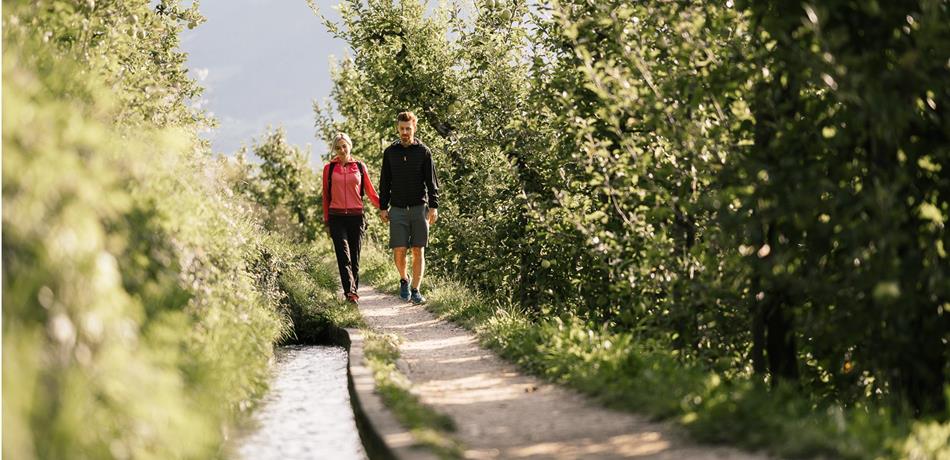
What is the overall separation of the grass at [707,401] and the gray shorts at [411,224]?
3216mm

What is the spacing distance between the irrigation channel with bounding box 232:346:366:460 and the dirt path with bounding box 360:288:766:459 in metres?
0.62

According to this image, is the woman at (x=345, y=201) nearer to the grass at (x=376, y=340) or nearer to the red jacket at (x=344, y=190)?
the red jacket at (x=344, y=190)

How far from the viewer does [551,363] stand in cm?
782

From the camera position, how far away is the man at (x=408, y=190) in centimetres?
1248

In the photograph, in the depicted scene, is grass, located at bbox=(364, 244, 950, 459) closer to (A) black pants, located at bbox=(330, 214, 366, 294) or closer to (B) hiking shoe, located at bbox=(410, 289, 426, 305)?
(A) black pants, located at bbox=(330, 214, 366, 294)

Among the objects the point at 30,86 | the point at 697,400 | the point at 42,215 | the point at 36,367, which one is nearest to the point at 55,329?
the point at 36,367

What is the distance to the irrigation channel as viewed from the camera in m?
6.11

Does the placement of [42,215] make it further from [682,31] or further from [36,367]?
[682,31]

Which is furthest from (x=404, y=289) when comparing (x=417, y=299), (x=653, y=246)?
(x=653, y=246)

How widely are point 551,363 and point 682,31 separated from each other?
280 cm

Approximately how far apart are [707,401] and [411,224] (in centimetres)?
745

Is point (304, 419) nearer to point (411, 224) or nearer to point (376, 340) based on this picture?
point (376, 340)

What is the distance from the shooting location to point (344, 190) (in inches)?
492

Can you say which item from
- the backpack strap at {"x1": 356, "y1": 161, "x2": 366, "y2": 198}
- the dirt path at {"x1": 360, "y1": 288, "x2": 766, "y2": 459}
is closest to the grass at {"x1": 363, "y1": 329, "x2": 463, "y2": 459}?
the dirt path at {"x1": 360, "y1": 288, "x2": 766, "y2": 459}
